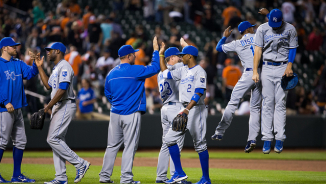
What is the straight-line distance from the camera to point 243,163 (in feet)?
41.5

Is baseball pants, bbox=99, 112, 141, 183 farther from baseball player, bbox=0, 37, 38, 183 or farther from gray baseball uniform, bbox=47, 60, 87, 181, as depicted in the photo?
baseball player, bbox=0, 37, 38, 183

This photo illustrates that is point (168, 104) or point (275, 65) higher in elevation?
point (275, 65)

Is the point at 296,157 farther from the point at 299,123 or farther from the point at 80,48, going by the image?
the point at 80,48

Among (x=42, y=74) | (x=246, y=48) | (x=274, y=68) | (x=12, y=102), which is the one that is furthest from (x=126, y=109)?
(x=274, y=68)

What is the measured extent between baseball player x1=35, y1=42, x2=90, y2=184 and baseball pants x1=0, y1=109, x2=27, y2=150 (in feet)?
2.82

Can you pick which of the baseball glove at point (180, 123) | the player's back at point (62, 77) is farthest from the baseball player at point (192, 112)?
the player's back at point (62, 77)

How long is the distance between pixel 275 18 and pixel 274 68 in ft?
3.04

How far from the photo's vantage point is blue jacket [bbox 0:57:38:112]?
7.94 m

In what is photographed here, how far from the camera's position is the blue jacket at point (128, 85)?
7.86m

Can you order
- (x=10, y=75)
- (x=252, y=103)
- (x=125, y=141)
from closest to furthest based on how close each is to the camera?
(x=125, y=141), (x=10, y=75), (x=252, y=103)

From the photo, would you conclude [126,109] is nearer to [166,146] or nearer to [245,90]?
[166,146]

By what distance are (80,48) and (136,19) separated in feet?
15.1

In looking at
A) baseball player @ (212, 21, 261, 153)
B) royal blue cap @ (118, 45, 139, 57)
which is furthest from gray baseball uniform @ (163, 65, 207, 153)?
royal blue cap @ (118, 45, 139, 57)

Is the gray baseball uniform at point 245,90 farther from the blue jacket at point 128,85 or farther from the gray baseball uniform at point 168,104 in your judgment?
the blue jacket at point 128,85
